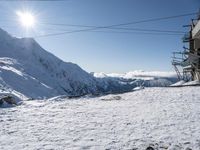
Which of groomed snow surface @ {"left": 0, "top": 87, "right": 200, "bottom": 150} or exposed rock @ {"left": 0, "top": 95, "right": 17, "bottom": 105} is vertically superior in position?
exposed rock @ {"left": 0, "top": 95, "right": 17, "bottom": 105}

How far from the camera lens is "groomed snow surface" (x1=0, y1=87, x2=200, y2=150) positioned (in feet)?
38.6

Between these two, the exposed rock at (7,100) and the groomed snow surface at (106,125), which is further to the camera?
the exposed rock at (7,100)

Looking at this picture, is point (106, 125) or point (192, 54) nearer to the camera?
point (106, 125)

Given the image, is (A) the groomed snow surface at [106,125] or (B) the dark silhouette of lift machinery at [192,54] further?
(B) the dark silhouette of lift machinery at [192,54]

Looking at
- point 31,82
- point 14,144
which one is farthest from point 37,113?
point 31,82

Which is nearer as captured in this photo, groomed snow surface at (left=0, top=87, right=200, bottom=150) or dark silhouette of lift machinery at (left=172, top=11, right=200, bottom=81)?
groomed snow surface at (left=0, top=87, right=200, bottom=150)

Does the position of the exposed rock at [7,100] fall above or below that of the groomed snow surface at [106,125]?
above

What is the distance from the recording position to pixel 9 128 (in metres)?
14.4

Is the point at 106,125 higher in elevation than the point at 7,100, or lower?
lower

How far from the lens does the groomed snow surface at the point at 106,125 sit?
38.6ft

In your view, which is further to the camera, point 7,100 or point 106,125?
point 7,100

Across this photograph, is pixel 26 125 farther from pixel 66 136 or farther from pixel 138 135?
pixel 138 135

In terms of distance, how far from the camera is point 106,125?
14.6 metres

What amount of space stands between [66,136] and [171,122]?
4.80 meters
